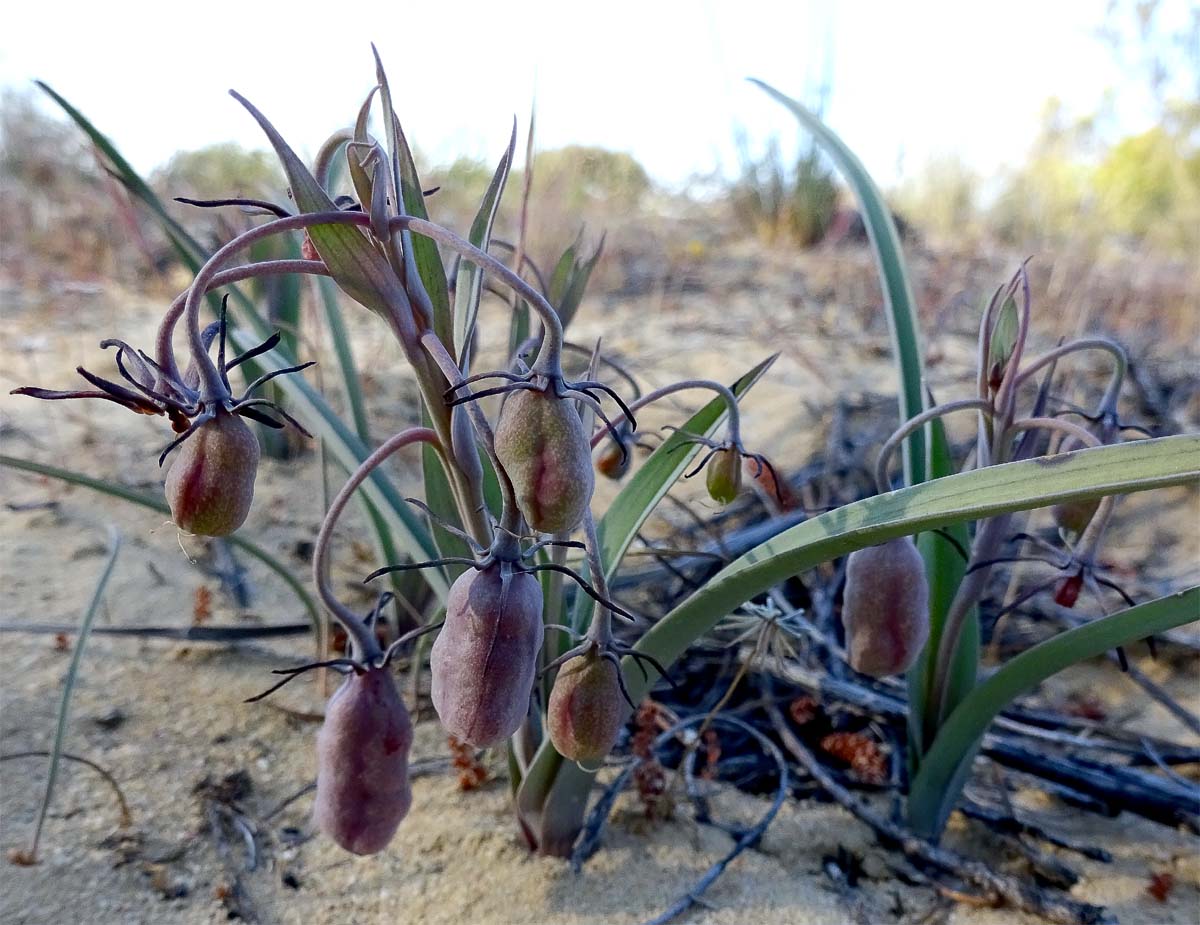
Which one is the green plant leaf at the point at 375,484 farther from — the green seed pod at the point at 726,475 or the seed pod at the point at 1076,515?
the seed pod at the point at 1076,515

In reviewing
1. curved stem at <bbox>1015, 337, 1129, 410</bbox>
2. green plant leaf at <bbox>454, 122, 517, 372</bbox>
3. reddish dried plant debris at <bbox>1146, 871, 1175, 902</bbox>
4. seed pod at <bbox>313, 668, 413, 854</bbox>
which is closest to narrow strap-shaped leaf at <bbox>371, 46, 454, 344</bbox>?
green plant leaf at <bbox>454, 122, 517, 372</bbox>

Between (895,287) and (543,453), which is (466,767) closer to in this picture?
(543,453)

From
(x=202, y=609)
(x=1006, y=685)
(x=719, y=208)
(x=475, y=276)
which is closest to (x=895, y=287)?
(x=1006, y=685)

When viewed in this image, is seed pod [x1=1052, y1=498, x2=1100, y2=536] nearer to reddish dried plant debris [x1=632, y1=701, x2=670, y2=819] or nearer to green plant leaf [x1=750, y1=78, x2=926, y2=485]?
green plant leaf [x1=750, y1=78, x2=926, y2=485]

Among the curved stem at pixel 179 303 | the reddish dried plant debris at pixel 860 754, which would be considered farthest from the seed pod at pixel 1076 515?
the curved stem at pixel 179 303

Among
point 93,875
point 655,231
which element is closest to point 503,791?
point 93,875

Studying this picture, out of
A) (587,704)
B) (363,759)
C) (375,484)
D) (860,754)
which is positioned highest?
(375,484)
